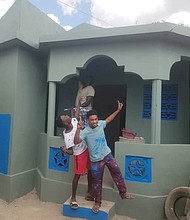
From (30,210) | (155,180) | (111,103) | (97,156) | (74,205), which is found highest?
(111,103)

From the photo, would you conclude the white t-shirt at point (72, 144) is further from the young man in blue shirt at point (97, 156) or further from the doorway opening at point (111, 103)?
the doorway opening at point (111, 103)

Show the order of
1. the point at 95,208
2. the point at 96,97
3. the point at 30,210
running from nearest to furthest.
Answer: the point at 95,208 → the point at 30,210 → the point at 96,97

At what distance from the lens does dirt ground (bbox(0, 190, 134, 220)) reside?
4.05 m

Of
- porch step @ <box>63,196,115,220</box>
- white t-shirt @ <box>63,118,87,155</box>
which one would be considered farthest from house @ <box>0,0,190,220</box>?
white t-shirt @ <box>63,118,87,155</box>

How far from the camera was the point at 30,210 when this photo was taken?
4375 mm

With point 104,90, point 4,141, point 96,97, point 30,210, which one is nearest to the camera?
point 30,210

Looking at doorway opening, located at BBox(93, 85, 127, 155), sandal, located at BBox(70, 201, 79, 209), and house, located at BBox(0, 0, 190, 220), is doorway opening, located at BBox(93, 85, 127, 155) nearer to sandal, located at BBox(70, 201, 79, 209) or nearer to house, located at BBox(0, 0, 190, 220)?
house, located at BBox(0, 0, 190, 220)

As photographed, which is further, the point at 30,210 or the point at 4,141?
the point at 4,141

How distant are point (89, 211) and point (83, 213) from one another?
0.36 ft

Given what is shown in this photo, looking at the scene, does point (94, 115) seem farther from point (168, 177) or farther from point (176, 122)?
point (176, 122)

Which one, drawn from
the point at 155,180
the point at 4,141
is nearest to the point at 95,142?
the point at 155,180

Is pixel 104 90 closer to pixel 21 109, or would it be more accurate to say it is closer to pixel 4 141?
pixel 21 109

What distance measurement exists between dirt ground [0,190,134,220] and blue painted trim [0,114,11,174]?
0.69m

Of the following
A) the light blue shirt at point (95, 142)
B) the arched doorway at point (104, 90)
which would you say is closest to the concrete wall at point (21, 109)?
the arched doorway at point (104, 90)
